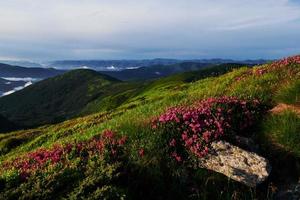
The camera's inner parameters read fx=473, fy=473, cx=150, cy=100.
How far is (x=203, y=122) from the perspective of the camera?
1612cm

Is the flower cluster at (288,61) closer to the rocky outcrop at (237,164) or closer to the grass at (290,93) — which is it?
the grass at (290,93)

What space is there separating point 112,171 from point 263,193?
4.44 meters

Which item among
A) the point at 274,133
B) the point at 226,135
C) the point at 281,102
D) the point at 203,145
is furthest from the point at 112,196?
the point at 281,102

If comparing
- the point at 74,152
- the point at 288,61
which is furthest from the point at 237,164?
the point at 288,61

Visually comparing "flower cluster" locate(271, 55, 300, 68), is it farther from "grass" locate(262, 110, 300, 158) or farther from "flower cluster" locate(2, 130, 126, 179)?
"flower cluster" locate(2, 130, 126, 179)

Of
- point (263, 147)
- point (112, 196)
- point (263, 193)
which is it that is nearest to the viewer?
point (112, 196)

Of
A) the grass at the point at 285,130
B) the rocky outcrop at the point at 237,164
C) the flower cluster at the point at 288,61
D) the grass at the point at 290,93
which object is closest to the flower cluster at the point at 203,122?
the rocky outcrop at the point at 237,164

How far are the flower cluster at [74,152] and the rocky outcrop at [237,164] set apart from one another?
3123mm

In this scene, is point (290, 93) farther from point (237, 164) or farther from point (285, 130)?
point (237, 164)

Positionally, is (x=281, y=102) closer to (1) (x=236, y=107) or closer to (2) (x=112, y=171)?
(1) (x=236, y=107)

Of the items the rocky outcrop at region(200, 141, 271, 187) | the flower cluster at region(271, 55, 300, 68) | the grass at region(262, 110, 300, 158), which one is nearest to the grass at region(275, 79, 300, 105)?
the grass at region(262, 110, 300, 158)

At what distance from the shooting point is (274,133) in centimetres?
1502

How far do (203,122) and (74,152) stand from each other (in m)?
4.59

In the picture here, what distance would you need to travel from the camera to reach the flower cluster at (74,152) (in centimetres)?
1544
